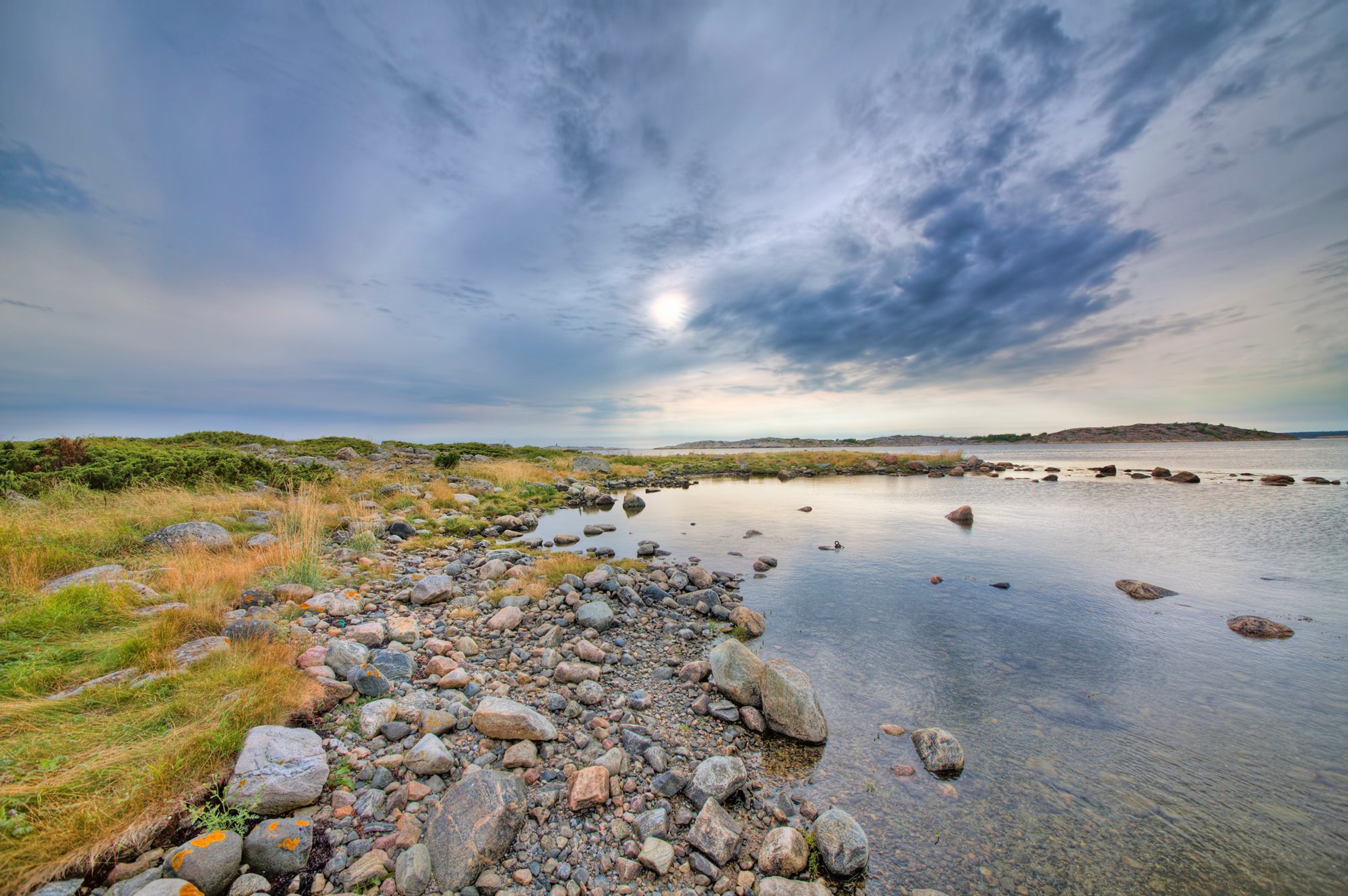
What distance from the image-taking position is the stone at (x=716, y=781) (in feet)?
15.6

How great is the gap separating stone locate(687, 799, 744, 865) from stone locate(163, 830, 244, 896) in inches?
139

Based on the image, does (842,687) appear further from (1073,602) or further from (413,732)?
(1073,602)

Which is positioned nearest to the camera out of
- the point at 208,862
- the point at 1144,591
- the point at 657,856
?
the point at 208,862

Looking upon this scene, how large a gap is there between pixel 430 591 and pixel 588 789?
6360 millimetres

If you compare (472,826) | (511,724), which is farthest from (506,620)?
(472,826)

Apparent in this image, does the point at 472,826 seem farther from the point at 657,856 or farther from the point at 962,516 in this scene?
the point at 962,516

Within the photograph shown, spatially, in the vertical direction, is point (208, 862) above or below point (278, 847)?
above

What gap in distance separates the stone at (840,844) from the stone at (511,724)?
3087 millimetres

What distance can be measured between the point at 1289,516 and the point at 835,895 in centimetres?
2789

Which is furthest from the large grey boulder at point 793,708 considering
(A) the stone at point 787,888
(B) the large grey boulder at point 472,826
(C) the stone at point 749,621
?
(B) the large grey boulder at point 472,826

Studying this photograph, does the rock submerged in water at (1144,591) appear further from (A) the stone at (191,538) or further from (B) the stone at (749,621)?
(A) the stone at (191,538)

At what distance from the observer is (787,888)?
382cm

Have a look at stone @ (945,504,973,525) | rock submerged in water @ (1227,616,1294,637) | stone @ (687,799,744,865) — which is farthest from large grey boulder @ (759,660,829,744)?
stone @ (945,504,973,525)

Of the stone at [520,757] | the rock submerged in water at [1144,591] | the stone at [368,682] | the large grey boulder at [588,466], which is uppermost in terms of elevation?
the large grey boulder at [588,466]
